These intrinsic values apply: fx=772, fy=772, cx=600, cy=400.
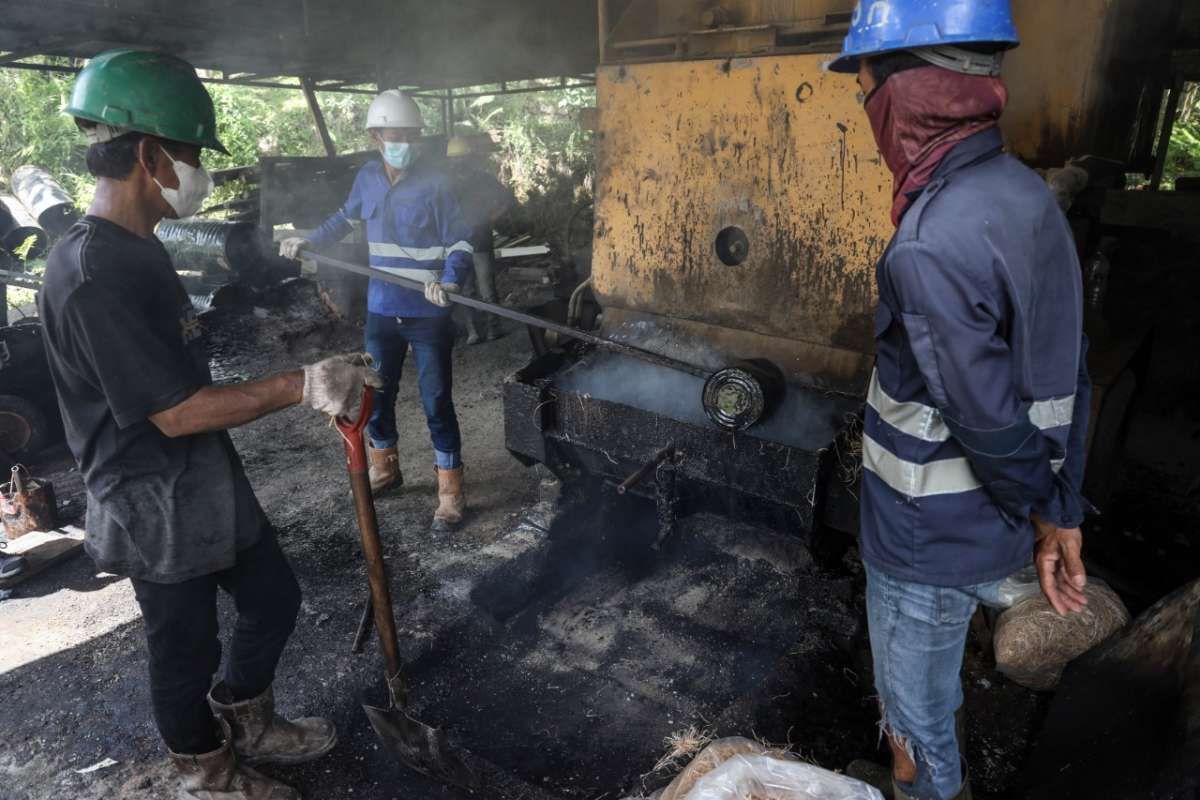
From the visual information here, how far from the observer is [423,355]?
4254 millimetres

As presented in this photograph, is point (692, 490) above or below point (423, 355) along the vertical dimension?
below

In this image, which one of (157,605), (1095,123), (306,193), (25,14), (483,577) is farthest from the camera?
(306,193)

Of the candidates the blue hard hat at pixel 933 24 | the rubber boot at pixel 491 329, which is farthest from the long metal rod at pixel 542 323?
the rubber boot at pixel 491 329

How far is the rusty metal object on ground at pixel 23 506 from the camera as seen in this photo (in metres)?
4.12

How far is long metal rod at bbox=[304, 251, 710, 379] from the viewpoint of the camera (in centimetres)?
334

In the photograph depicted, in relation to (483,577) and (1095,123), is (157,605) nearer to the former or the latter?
(483,577)

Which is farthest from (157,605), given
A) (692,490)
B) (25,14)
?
(25,14)

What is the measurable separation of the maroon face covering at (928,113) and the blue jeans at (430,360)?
2929mm

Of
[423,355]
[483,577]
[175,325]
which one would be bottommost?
[483,577]

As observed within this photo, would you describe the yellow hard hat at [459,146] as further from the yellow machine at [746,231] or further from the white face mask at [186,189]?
the white face mask at [186,189]

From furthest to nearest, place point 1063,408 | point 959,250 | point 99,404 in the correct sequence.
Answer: point 99,404 → point 1063,408 → point 959,250

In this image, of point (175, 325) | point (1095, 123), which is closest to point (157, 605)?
point (175, 325)

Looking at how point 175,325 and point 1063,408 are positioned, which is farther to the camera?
point 175,325

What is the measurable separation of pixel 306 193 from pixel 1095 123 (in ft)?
25.5
